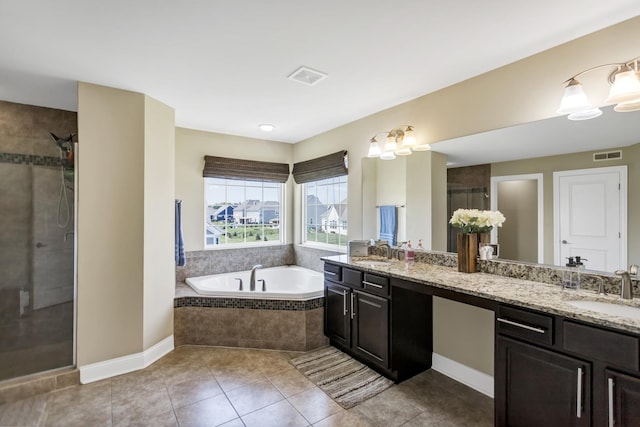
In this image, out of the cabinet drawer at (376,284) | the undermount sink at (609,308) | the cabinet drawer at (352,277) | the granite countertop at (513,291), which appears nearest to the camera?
the granite countertop at (513,291)

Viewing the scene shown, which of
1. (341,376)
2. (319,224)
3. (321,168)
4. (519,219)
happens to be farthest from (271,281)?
(519,219)

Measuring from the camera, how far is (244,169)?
13.8ft

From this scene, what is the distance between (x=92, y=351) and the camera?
8.23 ft

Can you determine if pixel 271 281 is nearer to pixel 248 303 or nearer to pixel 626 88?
pixel 248 303

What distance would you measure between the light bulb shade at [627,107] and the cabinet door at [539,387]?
1.35 metres

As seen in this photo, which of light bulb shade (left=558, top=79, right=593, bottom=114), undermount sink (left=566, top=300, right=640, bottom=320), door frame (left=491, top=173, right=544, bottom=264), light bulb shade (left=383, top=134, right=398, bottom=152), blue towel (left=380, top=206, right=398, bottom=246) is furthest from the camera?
blue towel (left=380, top=206, right=398, bottom=246)

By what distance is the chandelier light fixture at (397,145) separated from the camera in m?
2.77

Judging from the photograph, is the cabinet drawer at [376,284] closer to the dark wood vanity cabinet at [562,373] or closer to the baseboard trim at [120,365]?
the dark wood vanity cabinet at [562,373]

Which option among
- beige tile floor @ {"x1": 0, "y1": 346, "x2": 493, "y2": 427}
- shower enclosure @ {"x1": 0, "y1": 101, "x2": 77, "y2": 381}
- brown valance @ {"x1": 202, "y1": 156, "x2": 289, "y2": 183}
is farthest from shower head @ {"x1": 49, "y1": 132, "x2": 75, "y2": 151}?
beige tile floor @ {"x1": 0, "y1": 346, "x2": 493, "y2": 427}

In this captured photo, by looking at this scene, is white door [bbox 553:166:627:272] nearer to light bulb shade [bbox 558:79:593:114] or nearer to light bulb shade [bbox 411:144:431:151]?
light bulb shade [bbox 558:79:593:114]

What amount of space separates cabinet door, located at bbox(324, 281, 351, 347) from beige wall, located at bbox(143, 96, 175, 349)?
1.55 meters

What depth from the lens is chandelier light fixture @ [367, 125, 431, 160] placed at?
2.77 metres

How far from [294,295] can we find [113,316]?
5.09ft

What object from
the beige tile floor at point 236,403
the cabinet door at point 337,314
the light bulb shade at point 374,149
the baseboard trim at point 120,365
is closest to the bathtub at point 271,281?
the cabinet door at point 337,314
